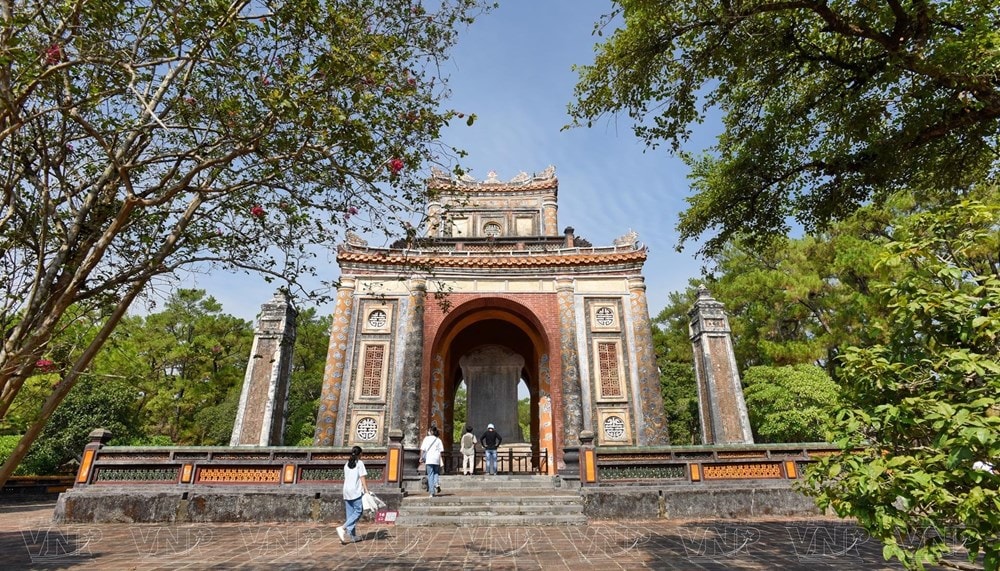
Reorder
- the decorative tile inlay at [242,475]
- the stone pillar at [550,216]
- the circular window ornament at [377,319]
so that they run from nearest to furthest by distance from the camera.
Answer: the decorative tile inlay at [242,475]
the circular window ornament at [377,319]
the stone pillar at [550,216]

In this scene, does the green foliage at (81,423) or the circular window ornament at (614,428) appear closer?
the circular window ornament at (614,428)

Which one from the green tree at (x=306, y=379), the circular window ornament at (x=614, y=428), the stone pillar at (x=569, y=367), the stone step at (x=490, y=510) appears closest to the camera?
the stone step at (x=490, y=510)

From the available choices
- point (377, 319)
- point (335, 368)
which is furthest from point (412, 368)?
point (335, 368)

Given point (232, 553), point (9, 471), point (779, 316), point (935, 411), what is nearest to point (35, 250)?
point (9, 471)

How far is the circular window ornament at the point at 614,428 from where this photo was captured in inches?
619

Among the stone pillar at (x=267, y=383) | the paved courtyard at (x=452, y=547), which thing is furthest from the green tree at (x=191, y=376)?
the paved courtyard at (x=452, y=547)

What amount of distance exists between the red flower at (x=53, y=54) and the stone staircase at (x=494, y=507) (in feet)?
28.5

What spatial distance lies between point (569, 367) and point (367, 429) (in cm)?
711

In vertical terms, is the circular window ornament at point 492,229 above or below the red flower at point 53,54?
above

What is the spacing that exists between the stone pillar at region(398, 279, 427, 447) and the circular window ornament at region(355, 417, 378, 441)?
61cm

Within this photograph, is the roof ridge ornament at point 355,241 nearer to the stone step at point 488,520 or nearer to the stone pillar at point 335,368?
the stone pillar at point 335,368

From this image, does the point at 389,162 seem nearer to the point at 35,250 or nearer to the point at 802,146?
the point at 35,250

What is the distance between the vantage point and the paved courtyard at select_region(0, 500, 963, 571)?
18.5 feet

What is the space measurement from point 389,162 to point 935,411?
4393 mm
